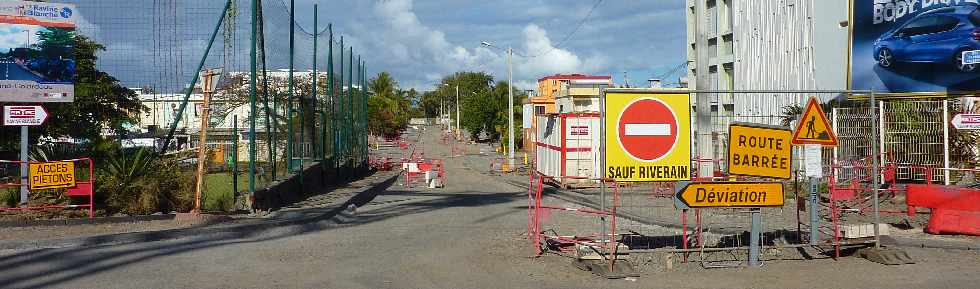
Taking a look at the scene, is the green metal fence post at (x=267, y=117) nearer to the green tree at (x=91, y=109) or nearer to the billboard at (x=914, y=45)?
the green tree at (x=91, y=109)

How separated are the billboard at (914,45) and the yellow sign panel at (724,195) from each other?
46.4 feet

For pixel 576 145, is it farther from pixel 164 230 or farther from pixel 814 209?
pixel 814 209

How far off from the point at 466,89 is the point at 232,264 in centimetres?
12079

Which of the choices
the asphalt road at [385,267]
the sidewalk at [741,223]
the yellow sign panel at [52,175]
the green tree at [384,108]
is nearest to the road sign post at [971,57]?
the sidewalk at [741,223]

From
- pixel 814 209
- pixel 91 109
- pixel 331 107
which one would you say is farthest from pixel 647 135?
pixel 331 107

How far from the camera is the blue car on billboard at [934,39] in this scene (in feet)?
68.4

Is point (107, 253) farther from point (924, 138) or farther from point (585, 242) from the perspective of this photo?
point (924, 138)

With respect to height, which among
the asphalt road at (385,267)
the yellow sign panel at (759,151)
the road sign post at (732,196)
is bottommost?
the asphalt road at (385,267)

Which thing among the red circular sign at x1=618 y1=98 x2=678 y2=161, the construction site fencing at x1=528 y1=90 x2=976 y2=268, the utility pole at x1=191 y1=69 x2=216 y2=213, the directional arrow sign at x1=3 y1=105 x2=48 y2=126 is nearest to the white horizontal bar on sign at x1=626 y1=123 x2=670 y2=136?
the red circular sign at x1=618 y1=98 x2=678 y2=161

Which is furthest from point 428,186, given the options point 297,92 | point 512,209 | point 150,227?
point 150,227

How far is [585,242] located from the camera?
10727 mm

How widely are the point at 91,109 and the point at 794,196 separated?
14878 mm

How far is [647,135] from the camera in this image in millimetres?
9625

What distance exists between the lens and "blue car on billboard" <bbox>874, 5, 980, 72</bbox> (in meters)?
20.9
